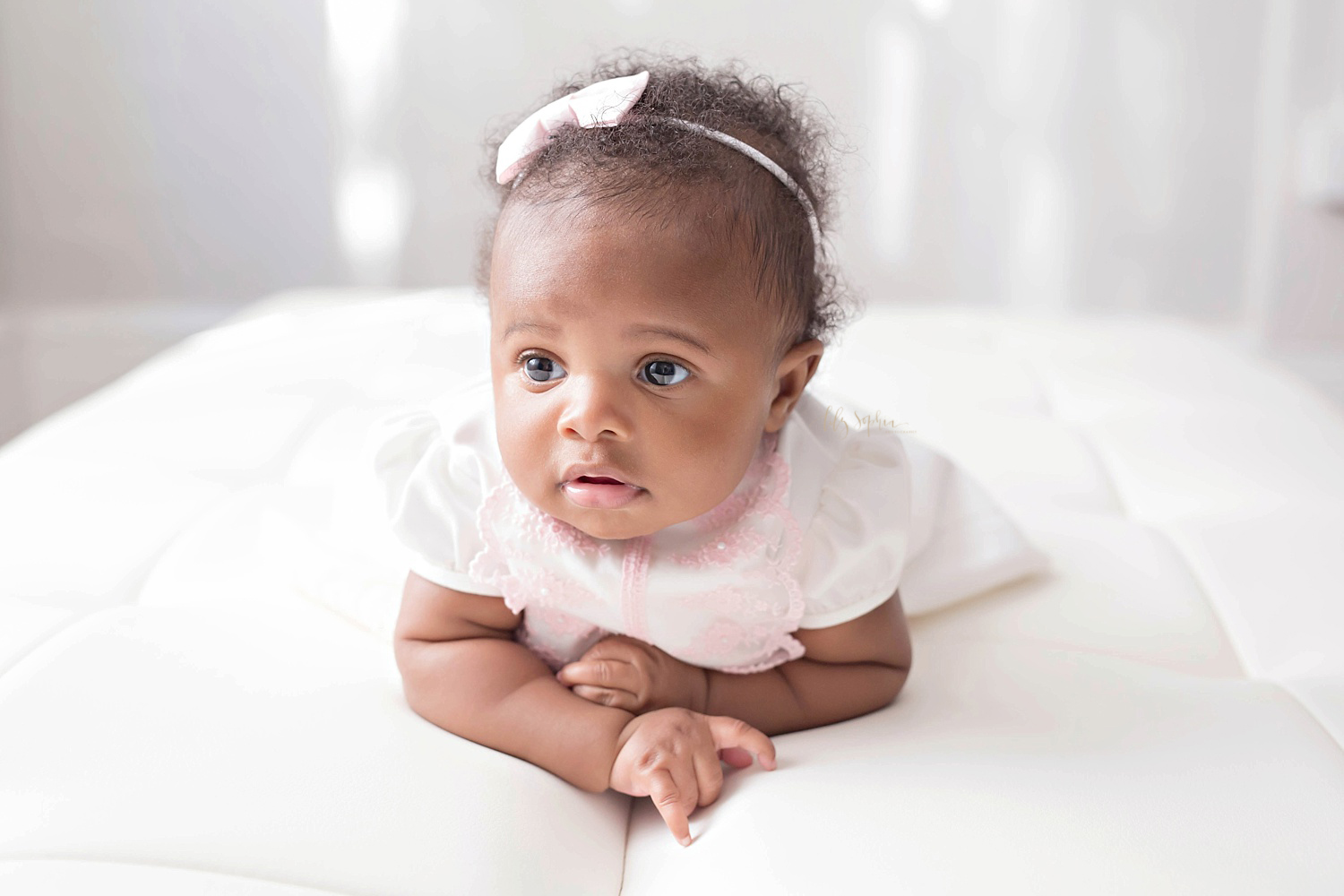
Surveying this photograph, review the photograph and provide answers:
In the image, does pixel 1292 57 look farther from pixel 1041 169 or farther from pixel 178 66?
pixel 178 66

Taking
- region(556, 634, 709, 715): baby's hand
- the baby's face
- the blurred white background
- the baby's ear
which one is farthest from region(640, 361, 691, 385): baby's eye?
the blurred white background

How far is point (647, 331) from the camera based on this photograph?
0.77 metres

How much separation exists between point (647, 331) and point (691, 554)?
20 cm

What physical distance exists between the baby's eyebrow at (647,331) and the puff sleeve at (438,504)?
159 millimetres

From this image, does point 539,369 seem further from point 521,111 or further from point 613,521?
point 521,111

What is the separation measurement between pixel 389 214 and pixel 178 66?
61cm

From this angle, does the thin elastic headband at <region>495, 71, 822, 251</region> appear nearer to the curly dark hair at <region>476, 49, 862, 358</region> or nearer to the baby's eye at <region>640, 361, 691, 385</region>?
the curly dark hair at <region>476, 49, 862, 358</region>

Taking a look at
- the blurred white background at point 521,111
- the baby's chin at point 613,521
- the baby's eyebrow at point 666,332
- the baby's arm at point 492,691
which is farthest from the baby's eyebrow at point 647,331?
the blurred white background at point 521,111

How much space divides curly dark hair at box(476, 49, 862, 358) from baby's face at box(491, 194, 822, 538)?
18 mm

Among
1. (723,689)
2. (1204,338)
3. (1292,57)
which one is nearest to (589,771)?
(723,689)

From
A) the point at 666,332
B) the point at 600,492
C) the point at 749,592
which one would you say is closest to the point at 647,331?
the point at 666,332

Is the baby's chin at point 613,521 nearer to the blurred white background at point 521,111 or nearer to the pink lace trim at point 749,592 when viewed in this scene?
the pink lace trim at point 749,592

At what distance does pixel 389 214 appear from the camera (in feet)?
10.3

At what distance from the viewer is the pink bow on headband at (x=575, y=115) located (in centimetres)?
83
